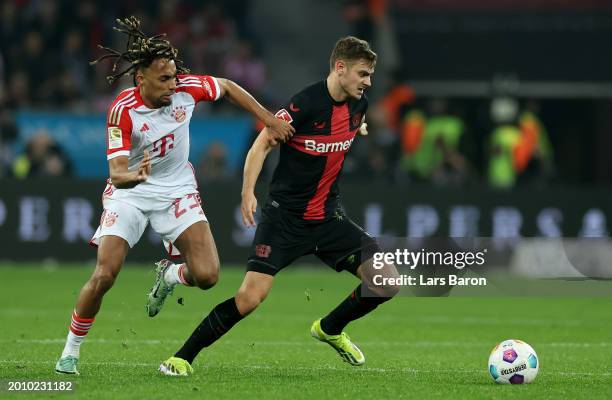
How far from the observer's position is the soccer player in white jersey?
27.7 ft

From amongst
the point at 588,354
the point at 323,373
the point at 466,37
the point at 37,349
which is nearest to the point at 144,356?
the point at 37,349

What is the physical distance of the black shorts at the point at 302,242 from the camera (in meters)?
8.70

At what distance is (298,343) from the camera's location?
424 inches

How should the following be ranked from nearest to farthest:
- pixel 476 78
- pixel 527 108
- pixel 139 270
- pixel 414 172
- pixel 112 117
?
pixel 112 117 < pixel 139 270 < pixel 414 172 < pixel 527 108 < pixel 476 78

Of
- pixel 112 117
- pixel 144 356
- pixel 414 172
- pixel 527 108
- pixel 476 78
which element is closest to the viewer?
pixel 112 117

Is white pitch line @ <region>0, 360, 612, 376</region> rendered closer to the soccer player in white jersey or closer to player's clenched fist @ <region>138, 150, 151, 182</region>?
the soccer player in white jersey

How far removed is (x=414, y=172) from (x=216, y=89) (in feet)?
31.3

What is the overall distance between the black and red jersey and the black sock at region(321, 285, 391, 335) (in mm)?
609

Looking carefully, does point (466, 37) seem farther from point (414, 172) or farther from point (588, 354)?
point (588, 354)

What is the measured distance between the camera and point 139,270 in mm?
17047

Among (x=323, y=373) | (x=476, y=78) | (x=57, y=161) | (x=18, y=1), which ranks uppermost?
(x=18, y=1)

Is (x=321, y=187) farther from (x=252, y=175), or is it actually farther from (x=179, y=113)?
(x=179, y=113)

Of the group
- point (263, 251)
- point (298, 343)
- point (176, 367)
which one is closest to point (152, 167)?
point (263, 251)

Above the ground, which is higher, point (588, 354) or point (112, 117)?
point (112, 117)
